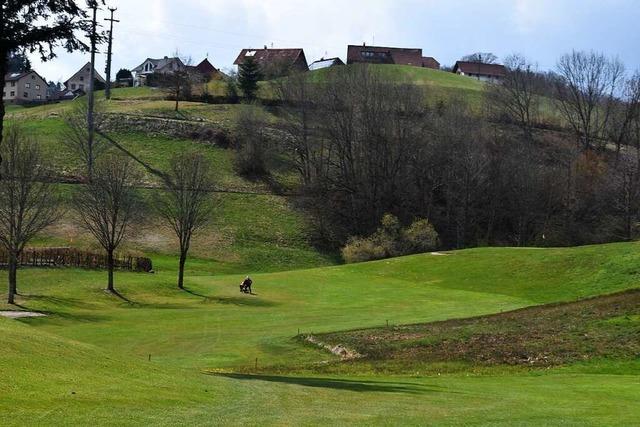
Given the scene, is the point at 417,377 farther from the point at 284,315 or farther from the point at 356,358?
the point at 284,315

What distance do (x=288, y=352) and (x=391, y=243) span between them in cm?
4688

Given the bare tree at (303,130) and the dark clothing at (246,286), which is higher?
the bare tree at (303,130)

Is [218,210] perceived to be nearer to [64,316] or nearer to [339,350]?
[64,316]

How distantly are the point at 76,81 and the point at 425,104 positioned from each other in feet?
375

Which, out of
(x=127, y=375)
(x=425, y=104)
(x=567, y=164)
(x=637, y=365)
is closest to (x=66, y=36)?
(x=127, y=375)

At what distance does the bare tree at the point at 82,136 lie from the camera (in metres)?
86.7

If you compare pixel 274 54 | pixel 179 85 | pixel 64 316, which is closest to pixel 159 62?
pixel 274 54

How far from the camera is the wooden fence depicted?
53.2 metres

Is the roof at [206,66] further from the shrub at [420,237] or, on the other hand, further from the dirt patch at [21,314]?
the dirt patch at [21,314]

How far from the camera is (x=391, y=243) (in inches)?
2921

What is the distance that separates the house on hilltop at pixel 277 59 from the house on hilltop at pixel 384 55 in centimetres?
1933

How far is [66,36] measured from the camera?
20.0 metres

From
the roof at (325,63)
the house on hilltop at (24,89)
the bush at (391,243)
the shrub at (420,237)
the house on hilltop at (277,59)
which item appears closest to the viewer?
the bush at (391,243)

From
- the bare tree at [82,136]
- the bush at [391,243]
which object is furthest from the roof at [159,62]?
the bush at [391,243]
